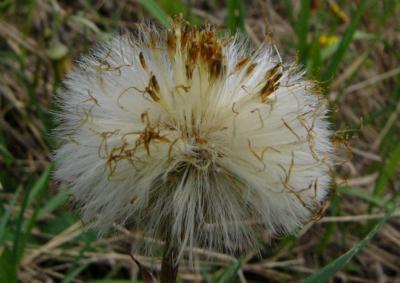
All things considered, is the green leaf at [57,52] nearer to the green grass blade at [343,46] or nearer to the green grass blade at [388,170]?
the green grass blade at [343,46]

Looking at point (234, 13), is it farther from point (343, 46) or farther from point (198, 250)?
point (198, 250)

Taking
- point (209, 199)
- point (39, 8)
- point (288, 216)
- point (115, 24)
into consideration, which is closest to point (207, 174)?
point (209, 199)

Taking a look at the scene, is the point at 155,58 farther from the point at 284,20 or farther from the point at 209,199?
the point at 284,20

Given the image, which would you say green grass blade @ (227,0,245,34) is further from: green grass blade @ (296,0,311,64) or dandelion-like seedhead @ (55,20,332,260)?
dandelion-like seedhead @ (55,20,332,260)

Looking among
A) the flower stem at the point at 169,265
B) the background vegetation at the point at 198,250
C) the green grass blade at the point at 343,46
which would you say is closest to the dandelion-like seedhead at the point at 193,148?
the flower stem at the point at 169,265

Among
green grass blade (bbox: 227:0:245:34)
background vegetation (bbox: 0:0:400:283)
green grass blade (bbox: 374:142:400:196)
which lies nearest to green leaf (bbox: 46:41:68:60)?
background vegetation (bbox: 0:0:400:283)

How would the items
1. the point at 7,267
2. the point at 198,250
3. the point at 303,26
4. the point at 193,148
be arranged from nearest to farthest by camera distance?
the point at 193,148 < the point at 7,267 < the point at 198,250 < the point at 303,26

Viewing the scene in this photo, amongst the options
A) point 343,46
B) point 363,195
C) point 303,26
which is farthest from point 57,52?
point 363,195
